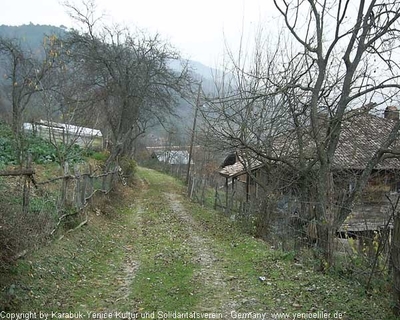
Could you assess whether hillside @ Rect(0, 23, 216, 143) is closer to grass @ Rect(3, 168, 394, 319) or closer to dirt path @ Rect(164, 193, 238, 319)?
dirt path @ Rect(164, 193, 238, 319)

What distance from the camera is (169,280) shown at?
800 cm

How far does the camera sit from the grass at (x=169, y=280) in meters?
6.22

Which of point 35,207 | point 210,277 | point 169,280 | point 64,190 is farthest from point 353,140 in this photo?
point 35,207

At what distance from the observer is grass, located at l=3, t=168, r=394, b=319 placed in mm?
6219

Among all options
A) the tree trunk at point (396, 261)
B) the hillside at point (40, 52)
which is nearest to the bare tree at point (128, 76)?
the hillside at point (40, 52)

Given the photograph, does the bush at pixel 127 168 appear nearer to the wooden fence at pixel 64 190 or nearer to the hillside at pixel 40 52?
the hillside at pixel 40 52

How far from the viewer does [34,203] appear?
875 centimetres

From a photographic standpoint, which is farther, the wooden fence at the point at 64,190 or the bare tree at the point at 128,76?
the bare tree at the point at 128,76

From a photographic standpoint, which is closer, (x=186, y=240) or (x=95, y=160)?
(x=186, y=240)

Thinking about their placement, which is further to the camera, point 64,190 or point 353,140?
point 353,140

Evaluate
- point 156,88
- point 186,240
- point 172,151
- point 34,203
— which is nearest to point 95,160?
point 156,88

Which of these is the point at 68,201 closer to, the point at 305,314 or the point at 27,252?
the point at 27,252

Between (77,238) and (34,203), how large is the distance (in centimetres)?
191

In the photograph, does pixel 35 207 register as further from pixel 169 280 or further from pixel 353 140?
pixel 353 140
